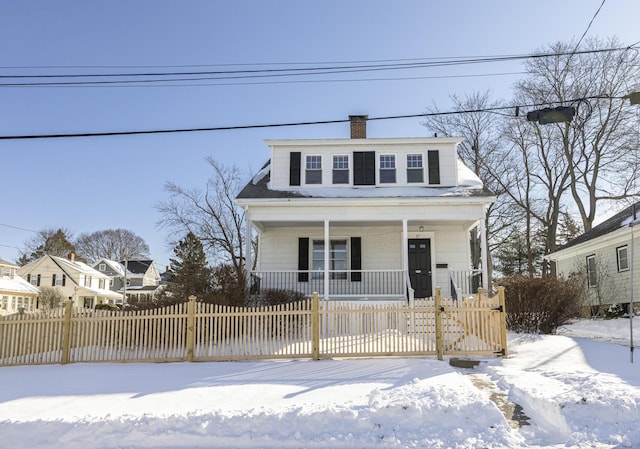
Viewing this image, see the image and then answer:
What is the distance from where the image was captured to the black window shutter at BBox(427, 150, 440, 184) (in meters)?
17.9

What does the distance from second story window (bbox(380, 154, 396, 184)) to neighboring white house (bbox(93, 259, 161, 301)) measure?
44.4 m

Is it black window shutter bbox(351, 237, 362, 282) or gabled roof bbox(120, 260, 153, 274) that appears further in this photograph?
gabled roof bbox(120, 260, 153, 274)

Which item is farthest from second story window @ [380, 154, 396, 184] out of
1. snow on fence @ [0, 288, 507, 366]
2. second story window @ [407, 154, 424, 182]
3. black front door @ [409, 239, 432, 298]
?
snow on fence @ [0, 288, 507, 366]

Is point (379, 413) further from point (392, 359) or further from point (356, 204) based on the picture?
point (356, 204)

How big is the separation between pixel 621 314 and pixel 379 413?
15499 millimetres

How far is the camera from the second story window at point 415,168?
18.1 meters

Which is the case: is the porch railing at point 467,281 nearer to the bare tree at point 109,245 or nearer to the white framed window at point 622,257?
the white framed window at point 622,257

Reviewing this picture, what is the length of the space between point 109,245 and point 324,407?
2716 inches

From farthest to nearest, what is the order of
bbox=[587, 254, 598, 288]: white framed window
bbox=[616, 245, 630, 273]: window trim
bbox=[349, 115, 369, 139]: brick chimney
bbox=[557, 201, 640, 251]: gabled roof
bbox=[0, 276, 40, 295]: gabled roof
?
bbox=[0, 276, 40, 295]: gabled roof < bbox=[587, 254, 598, 288]: white framed window < bbox=[349, 115, 369, 139]: brick chimney < bbox=[557, 201, 640, 251]: gabled roof < bbox=[616, 245, 630, 273]: window trim

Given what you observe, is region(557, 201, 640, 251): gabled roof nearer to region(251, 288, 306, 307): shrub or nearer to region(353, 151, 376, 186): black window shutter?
region(353, 151, 376, 186): black window shutter

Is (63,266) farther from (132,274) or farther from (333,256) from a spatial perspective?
(333,256)

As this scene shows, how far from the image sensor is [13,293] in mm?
40156

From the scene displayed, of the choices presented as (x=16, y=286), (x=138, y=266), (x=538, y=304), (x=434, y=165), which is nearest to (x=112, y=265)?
(x=138, y=266)

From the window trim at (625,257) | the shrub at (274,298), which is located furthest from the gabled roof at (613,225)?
the shrub at (274,298)
